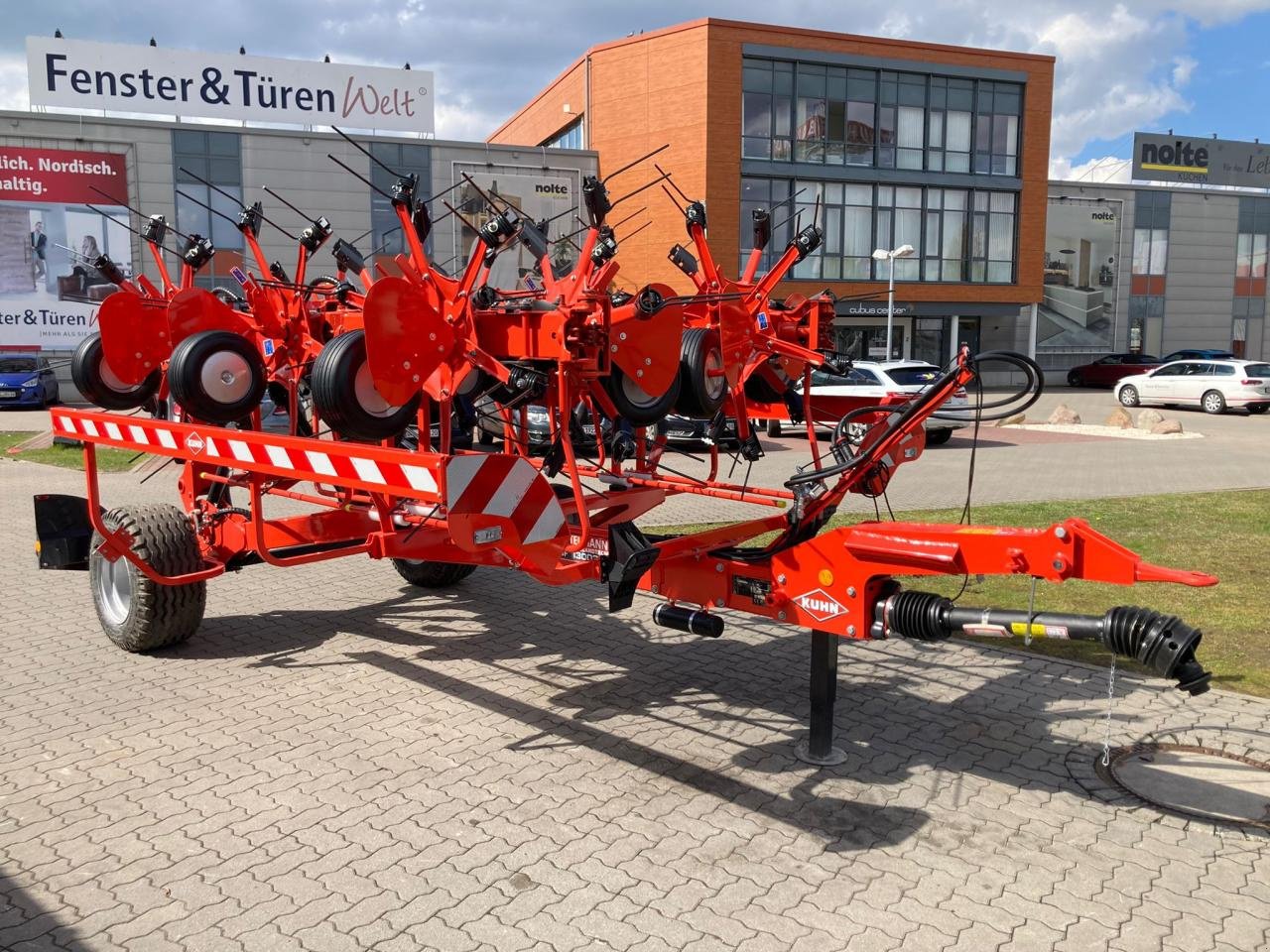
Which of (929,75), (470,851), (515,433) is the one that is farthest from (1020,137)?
(470,851)

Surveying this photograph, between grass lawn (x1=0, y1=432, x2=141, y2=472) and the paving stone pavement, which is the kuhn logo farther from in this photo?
grass lawn (x1=0, y1=432, x2=141, y2=472)

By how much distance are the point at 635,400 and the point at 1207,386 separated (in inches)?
1124

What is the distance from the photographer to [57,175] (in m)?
30.6

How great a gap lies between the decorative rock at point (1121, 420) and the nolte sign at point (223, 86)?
2400 centimetres

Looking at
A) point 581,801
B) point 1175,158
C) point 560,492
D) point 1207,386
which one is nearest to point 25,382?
point 560,492

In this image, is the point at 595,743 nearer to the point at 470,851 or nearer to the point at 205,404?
the point at 470,851

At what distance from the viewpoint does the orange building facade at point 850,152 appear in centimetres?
3341

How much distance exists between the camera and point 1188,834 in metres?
3.97

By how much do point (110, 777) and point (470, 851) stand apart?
1853 millimetres

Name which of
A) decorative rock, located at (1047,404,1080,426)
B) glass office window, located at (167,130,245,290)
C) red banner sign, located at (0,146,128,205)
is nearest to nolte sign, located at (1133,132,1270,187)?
decorative rock, located at (1047,404,1080,426)

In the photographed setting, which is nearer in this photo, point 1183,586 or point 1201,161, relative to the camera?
point 1183,586

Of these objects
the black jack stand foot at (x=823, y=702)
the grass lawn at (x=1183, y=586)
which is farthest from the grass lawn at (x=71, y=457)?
the black jack stand foot at (x=823, y=702)

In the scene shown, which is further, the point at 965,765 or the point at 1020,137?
the point at 1020,137

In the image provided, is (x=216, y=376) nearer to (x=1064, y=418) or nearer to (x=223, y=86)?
(x=1064, y=418)
